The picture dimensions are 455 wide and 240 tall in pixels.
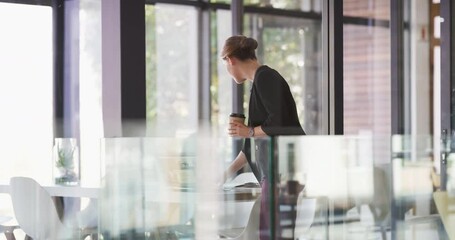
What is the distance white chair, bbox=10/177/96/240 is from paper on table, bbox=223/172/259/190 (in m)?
1.03

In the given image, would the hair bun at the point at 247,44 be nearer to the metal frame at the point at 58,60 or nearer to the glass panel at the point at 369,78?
the metal frame at the point at 58,60

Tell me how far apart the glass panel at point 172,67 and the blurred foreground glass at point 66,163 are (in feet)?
7.47

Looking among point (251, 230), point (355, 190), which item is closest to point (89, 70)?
point (355, 190)

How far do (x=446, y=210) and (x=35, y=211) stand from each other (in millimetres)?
1930

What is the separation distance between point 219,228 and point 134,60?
95.0 inches

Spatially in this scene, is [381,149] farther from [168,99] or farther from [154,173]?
[168,99]

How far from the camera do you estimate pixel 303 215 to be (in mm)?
2328

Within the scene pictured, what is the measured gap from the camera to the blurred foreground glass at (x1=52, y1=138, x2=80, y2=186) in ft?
14.7

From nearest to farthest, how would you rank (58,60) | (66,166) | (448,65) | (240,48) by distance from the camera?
(240,48)
(66,166)
(58,60)
(448,65)

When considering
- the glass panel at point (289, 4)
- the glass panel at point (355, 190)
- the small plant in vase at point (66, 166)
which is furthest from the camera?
the glass panel at point (289, 4)

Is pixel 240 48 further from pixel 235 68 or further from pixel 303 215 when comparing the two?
pixel 303 215

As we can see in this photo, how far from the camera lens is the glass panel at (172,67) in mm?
7086

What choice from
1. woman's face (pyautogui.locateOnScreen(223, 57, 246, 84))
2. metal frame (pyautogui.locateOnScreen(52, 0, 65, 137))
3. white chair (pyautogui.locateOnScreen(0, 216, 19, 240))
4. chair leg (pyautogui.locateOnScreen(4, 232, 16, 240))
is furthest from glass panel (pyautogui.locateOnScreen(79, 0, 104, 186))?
woman's face (pyautogui.locateOnScreen(223, 57, 246, 84))

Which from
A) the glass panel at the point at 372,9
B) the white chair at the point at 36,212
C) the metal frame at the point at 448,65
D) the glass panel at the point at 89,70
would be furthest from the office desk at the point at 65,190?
the glass panel at the point at 372,9
